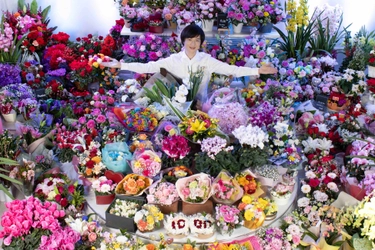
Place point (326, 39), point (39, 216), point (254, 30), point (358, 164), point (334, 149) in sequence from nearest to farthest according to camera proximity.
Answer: point (39, 216) < point (358, 164) < point (334, 149) < point (254, 30) < point (326, 39)

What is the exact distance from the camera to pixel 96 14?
516 cm

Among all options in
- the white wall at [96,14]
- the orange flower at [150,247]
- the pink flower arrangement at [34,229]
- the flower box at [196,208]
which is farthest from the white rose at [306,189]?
the white wall at [96,14]

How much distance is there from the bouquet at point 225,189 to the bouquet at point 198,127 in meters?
0.29

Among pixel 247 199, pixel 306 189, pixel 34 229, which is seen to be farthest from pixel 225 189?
pixel 34 229

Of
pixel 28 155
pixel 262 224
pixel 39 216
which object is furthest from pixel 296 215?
pixel 28 155

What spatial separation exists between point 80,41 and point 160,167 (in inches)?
102

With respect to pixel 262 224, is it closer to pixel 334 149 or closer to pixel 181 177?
pixel 181 177

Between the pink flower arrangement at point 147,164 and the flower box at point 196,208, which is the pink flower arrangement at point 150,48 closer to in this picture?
the pink flower arrangement at point 147,164

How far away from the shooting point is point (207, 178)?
262 centimetres

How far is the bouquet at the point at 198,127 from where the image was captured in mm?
2744

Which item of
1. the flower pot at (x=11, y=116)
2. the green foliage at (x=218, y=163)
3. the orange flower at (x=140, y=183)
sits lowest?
the orange flower at (x=140, y=183)

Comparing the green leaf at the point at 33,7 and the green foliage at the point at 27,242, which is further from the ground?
the green leaf at the point at 33,7

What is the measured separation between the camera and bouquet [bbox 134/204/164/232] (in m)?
2.53

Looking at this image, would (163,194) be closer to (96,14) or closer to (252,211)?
(252,211)
